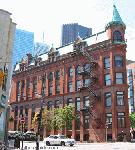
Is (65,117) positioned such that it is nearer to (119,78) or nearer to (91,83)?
(91,83)

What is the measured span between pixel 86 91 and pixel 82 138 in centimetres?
971

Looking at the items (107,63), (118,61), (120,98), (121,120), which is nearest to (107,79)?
(107,63)

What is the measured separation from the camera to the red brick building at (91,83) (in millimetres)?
57531

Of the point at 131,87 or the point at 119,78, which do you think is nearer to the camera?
the point at 119,78

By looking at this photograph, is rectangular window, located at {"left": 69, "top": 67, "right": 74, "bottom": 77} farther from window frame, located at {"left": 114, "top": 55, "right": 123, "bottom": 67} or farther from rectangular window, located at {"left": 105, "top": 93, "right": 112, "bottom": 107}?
window frame, located at {"left": 114, "top": 55, "right": 123, "bottom": 67}

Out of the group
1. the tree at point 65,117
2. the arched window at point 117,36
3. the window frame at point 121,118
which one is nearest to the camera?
the window frame at point 121,118

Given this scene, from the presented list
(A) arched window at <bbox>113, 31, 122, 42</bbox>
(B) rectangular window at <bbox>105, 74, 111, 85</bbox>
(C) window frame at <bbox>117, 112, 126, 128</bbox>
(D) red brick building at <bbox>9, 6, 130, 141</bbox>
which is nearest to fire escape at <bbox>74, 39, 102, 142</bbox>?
(D) red brick building at <bbox>9, 6, 130, 141</bbox>

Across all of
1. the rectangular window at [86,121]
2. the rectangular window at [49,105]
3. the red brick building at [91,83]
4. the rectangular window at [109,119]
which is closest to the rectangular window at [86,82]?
the red brick building at [91,83]

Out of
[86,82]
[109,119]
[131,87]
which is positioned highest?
[131,87]

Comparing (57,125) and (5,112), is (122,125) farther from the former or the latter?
(5,112)

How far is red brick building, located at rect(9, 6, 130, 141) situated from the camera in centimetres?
5753

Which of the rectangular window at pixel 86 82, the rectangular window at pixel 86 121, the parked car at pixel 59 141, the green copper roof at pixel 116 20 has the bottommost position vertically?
the parked car at pixel 59 141

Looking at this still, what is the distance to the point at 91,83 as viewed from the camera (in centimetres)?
6147

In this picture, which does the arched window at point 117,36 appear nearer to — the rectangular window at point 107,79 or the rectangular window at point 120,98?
the rectangular window at point 107,79
